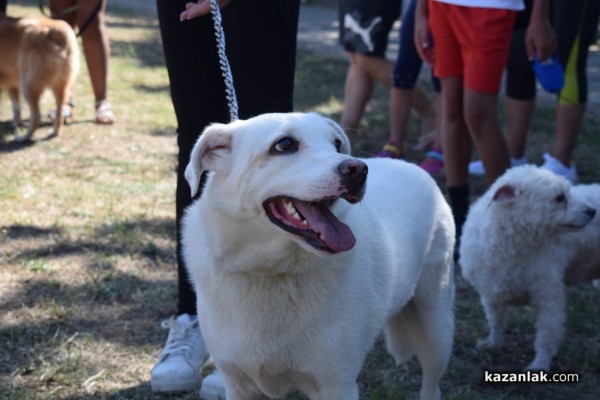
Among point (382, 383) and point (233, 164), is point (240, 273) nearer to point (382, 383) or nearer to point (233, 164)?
point (233, 164)

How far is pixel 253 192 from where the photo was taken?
2336mm

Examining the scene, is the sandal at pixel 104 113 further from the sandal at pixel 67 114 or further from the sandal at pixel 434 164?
the sandal at pixel 434 164

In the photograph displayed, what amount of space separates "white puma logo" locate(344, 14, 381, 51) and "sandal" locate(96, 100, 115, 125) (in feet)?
7.36

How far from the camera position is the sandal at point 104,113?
7379mm

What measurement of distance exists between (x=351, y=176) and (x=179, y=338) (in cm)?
148

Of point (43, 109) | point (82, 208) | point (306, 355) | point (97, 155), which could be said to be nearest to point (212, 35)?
point (306, 355)

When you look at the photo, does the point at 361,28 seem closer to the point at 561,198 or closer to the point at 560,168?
the point at 560,168

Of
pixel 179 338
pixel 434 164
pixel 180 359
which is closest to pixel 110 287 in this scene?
pixel 179 338

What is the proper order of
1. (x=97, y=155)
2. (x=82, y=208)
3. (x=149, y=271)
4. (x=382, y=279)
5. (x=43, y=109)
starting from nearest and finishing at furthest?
(x=382, y=279)
(x=149, y=271)
(x=82, y=208)
(x=97, y=155)
(x=43, y=109)

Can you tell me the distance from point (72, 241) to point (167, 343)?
1.57 metres

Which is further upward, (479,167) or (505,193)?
(505,193)

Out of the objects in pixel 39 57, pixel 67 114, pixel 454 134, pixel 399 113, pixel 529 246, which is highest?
pixel 454 134

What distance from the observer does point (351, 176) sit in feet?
7.16

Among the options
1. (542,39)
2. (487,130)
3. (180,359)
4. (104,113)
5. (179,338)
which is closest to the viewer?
(180,359)
